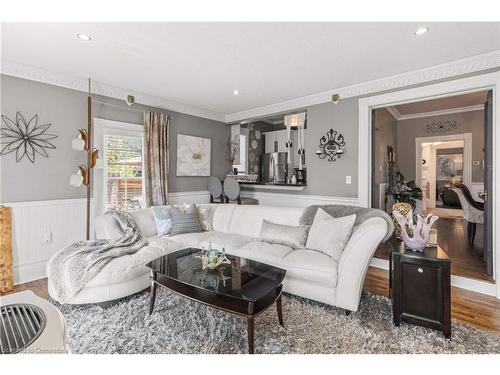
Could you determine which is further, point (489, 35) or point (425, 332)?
point (489, 35)

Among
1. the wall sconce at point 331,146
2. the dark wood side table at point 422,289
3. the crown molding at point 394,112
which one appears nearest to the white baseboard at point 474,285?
the dark wood side table at point 422,289

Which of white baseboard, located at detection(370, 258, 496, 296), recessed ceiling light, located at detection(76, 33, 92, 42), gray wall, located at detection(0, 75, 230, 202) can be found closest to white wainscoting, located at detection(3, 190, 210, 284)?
gray wall, located at detection(0, 75, 230, 202)

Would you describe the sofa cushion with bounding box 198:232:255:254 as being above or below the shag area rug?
above

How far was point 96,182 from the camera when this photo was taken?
12.1 feet

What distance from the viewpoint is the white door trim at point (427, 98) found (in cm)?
272

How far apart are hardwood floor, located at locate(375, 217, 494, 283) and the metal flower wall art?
183 inches

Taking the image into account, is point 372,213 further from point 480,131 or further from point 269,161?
point 480,131

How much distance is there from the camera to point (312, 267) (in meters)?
2.39

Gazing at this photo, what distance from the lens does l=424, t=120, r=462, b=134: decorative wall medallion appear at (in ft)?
20.4

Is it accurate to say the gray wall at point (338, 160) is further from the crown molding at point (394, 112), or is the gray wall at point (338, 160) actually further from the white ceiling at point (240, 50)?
the crown molding at point (394, 112)

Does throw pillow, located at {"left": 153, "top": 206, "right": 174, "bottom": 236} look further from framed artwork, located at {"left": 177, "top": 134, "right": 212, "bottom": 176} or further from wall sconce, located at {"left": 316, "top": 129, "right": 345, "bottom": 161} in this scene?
wall sconce, located at {"left": 316, "top": 129, "right": 345, "bottom": 161}
